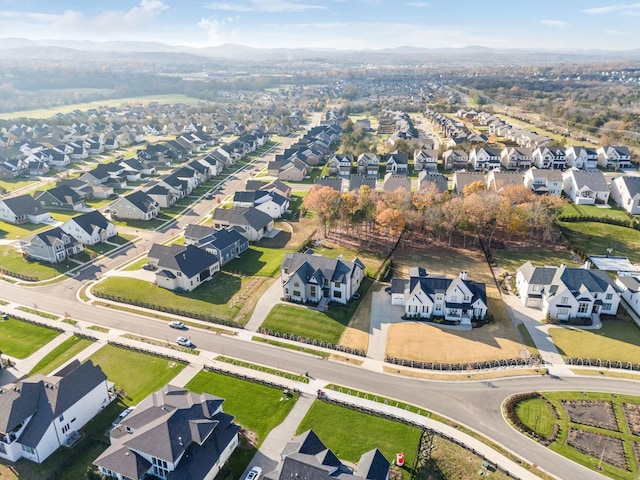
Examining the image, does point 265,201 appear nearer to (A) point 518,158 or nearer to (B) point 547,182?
(B) point 547,182

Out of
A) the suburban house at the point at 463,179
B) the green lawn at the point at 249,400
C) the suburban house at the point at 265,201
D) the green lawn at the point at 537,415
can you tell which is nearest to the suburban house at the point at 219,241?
the suburban house at the point at 265,201

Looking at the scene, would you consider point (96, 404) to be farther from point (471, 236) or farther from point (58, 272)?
point (471, 236)

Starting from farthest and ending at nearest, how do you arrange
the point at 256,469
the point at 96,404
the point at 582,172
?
1. the point at 582,172
2. the point at 96,404
3. the point at 256,469

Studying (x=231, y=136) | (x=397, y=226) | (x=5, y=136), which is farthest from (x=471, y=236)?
(x=5, y=136)

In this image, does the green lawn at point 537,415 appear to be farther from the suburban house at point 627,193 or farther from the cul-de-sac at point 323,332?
the suburban house at point 627,193

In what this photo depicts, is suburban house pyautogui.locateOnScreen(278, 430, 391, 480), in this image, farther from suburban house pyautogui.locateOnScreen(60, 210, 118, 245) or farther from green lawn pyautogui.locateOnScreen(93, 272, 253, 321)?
suburban house pyautogui.locateOnScreen(60, 210, 118, 245)
